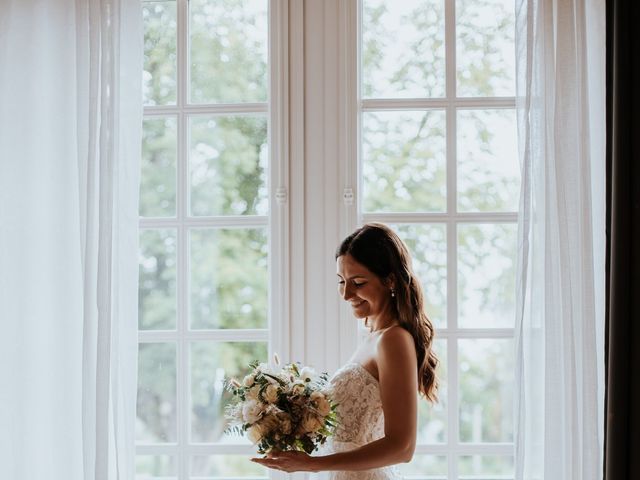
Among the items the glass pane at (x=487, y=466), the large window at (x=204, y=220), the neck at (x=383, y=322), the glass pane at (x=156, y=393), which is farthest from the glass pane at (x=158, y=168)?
the glass pane at (x=487, y=466)

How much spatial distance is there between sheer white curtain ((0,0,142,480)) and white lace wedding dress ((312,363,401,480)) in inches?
28.8

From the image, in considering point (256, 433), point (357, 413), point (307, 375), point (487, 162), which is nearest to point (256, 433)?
point (256, 433)

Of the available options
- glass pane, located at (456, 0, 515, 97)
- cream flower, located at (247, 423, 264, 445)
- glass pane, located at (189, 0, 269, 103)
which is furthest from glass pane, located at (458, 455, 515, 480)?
glass pane, located at (189, 0, 269, 103)

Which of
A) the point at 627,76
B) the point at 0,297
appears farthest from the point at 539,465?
the point at 0,297

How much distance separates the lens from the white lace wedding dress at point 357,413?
7.13 feet

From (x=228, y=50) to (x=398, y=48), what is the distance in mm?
641

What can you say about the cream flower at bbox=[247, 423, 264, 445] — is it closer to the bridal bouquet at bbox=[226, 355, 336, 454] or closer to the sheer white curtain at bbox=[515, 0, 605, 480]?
the bridal bouquet at bbox=[226, 355, 336, 454]

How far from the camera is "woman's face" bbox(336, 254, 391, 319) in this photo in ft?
7.22

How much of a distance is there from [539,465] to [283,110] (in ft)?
4.95

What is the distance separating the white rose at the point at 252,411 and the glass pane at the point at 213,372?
0.71 meters

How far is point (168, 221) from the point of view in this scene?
2719mm

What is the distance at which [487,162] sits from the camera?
8.85ft

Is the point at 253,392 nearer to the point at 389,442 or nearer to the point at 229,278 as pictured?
the point at 389,442

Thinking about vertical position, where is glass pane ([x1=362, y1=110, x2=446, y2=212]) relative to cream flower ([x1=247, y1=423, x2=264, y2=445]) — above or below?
above
